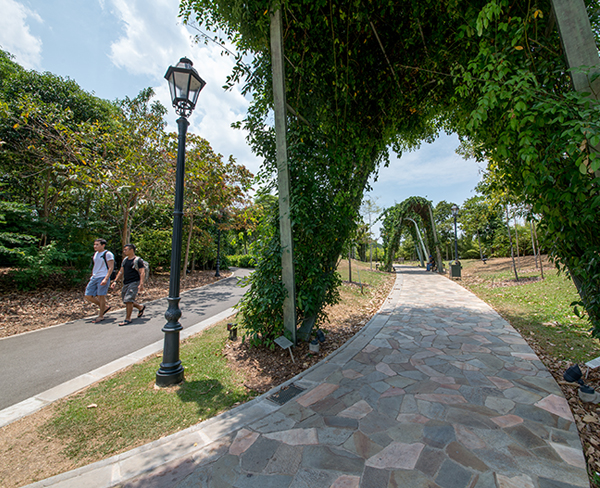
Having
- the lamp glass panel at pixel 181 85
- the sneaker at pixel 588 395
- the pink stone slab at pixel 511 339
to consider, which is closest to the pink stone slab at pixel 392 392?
the sneaker at pixel 588 395

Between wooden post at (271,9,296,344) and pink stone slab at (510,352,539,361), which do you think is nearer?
pink stone slab at (510,352,539,361)

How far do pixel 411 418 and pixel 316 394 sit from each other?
98 cm

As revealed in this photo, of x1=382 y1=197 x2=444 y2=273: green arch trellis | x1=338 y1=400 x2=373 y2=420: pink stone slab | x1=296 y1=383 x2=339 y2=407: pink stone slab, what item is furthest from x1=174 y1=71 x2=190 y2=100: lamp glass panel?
x1=382 y1=197 x2=444 y2=273: green arch trellis

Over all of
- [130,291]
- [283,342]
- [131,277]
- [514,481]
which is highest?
[131,277]

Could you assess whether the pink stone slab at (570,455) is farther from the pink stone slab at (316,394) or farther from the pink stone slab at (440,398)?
the pink stone slab at (316,394)

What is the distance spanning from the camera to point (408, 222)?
64.3 ft

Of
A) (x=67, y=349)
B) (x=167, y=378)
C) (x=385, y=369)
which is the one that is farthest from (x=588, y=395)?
(x=67, y=349)

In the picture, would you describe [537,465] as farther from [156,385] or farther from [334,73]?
[334,73]

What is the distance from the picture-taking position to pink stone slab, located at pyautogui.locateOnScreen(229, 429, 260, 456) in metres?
2.05

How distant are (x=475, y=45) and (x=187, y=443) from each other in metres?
5.27

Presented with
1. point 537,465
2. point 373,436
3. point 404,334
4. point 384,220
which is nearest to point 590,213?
point 537,465

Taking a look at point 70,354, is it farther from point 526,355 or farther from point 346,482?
point 526,355

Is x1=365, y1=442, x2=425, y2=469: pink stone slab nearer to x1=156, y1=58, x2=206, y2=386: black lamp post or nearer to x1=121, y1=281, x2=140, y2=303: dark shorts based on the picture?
x1=156, y1=58, x2=206, y2=386: black lamp post

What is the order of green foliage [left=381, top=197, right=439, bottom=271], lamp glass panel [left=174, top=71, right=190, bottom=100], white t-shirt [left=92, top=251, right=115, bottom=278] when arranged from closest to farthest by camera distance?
lamp glass panel [left=174, top=71, right=190, bottom=100]
white t-shirt [left=92, top=251, right=115, bottom=278]
green foliage [left=381, top=197, right=439, bottom=271]
